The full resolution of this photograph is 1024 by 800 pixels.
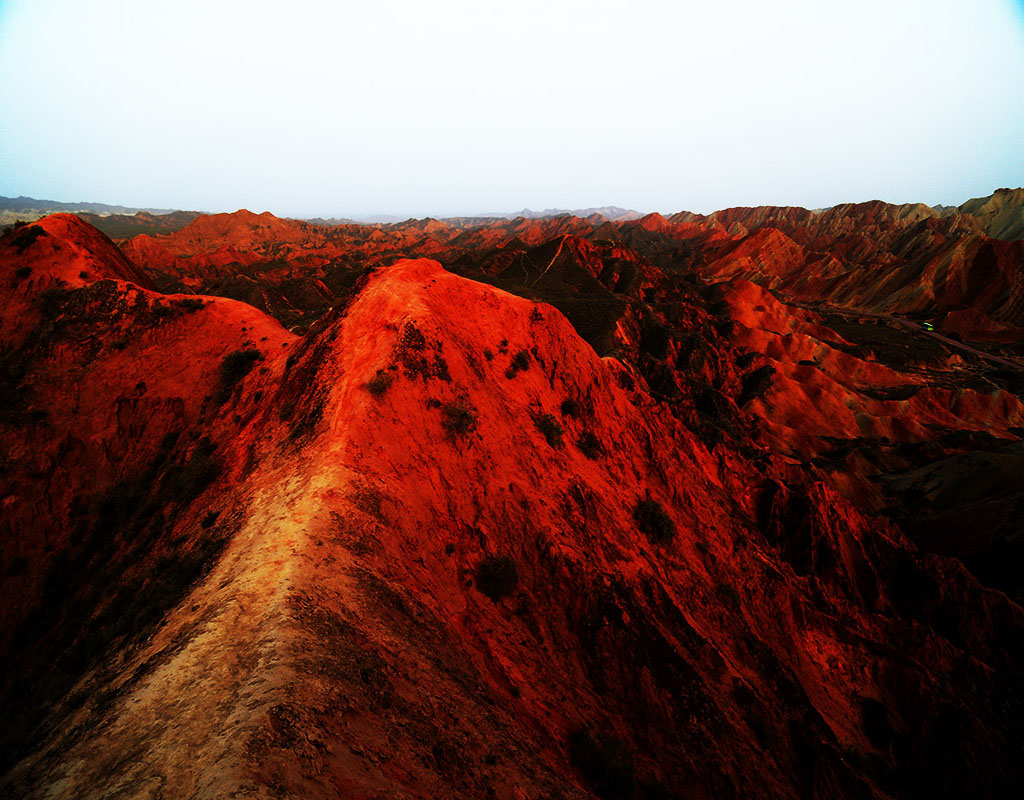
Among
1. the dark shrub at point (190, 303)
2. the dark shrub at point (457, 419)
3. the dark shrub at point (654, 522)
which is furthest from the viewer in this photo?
the dark shrub at point (190, 303)

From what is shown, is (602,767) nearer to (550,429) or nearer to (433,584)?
(433,584)

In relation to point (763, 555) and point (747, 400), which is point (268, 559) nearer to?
point (763, 555)

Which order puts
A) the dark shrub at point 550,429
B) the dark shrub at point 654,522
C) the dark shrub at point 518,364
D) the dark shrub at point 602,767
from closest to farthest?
the dark shrub at point 602,767, the dark shrub at point 654,522, the dark shrub at point 550,429, the dark shrub at point 518,364

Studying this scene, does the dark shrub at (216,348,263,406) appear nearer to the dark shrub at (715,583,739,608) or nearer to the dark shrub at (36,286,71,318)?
the dark shrub at (36,286,71,318)

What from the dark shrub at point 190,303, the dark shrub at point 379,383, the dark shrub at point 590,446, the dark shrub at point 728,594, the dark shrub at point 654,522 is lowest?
the dark shrub at point 728,594

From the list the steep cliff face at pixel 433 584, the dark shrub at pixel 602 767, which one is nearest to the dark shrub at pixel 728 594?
the steep cliff face at pixel 433 584

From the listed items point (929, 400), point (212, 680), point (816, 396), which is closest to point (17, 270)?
point (212, 680)

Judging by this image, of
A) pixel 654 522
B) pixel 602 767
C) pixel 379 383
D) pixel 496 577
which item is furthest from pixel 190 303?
pixel 602 767

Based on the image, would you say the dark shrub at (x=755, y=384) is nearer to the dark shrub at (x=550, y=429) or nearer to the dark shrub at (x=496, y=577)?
the dark shrub at (x=550, y=429)
